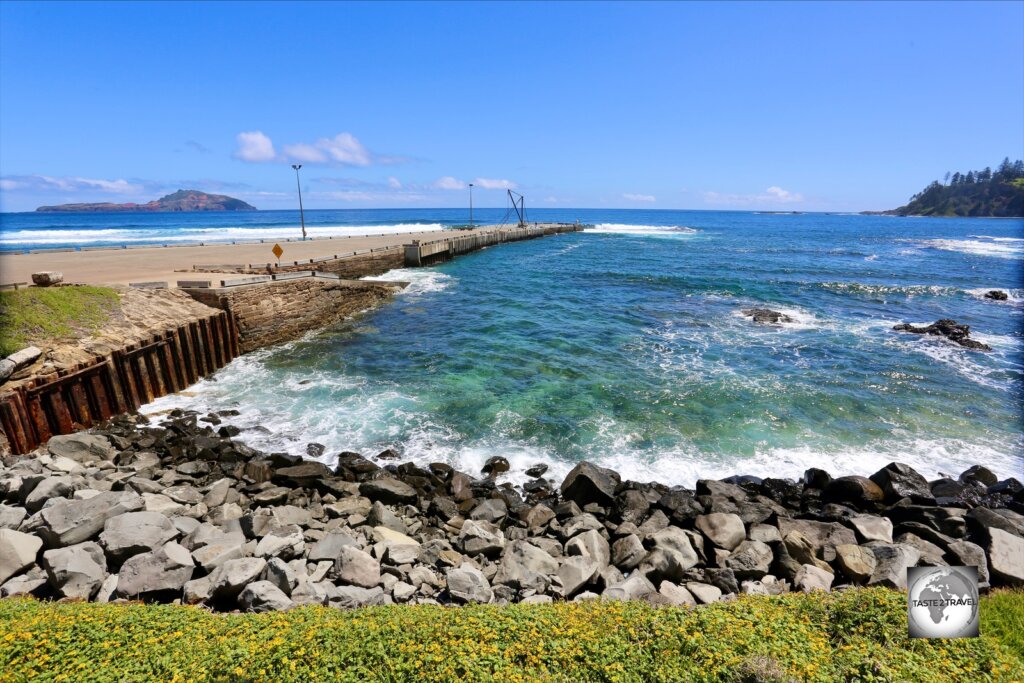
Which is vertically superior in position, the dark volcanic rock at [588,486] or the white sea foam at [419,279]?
the white sea foam at [419,279]

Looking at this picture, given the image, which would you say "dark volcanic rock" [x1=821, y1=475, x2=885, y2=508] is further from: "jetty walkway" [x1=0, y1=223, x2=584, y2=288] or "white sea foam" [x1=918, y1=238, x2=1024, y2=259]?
"white sea foam" [x1=918, y1=238, x2=1024, y2=259]

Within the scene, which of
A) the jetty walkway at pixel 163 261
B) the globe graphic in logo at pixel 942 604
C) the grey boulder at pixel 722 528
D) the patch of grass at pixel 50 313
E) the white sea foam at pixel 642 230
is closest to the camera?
the globe graphic in logo at pixel 942 604

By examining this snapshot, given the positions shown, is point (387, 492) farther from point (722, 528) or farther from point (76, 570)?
point (722, 528)

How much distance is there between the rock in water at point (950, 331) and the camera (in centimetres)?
2481

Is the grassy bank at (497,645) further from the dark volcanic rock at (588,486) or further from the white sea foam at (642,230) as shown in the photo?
the white sea foam at (642,230)

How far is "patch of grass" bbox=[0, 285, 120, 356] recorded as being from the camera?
14094 mm

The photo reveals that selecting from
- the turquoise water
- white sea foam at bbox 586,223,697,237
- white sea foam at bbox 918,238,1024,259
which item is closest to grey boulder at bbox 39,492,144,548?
the turquoise water

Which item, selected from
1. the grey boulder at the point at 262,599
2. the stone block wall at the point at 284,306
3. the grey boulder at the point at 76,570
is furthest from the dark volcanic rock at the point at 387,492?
the stone block wall at the point at 284,306

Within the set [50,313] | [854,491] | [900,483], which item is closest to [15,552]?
[50,313]

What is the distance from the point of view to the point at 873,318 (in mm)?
30953

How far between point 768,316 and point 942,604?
26.6 m

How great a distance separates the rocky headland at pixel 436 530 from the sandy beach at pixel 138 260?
15566mm

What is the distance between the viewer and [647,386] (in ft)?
62.6

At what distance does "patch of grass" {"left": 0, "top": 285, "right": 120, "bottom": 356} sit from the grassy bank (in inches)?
454
